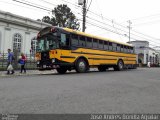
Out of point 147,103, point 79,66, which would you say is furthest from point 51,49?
point 147,103

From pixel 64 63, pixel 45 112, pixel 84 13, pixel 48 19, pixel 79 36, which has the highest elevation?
pixel 48 19

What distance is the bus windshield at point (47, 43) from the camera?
1506cm

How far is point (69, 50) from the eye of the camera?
50.5 ft

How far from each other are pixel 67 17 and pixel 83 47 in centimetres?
5210

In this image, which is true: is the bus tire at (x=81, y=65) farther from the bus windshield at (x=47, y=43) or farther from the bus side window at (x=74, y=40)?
the bus windshield at (x=47, y=43)

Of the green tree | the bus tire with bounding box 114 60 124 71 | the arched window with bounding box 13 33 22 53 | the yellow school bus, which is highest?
the green tree

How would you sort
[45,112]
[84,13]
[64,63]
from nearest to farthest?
[45,112]
[64,63]
[84,13]

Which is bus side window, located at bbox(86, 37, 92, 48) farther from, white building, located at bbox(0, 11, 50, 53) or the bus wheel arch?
white building, located at bbox(0, 11, 50, 53)

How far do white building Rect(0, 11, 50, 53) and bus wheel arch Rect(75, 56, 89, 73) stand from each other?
22324 millimetres

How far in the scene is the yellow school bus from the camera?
1497 cm

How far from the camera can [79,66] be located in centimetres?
1633

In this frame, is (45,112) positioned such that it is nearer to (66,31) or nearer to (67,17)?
(66,31)

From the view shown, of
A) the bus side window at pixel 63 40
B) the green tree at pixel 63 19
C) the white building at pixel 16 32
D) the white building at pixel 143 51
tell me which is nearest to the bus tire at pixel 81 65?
the bus side window at pixel 63 40

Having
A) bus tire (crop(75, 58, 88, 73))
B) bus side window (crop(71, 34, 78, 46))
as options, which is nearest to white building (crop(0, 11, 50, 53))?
bus tire (crop(75, 58, 88, 73))
